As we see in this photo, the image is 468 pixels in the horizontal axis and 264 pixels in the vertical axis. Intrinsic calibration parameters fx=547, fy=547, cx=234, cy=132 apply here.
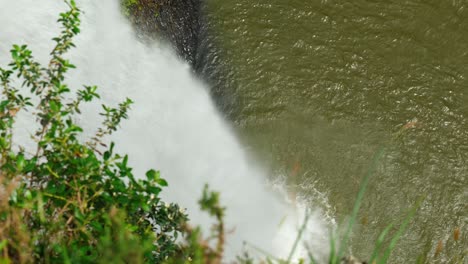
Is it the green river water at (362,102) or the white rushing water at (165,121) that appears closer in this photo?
the white rushing water at (165,121)

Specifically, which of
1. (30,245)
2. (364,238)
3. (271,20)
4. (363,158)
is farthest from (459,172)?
(30,245)

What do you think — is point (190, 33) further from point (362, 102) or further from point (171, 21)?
point (362, 102)

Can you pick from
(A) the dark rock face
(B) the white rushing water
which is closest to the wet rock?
(A) the dark rock face

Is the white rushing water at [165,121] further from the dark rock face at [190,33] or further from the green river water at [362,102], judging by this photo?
the green river water at [362,102]

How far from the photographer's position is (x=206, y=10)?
7.51 m

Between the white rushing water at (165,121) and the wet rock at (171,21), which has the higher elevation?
the wet rock at (171,21)

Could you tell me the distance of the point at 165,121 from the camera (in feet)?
20.5

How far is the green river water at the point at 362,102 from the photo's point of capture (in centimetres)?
601

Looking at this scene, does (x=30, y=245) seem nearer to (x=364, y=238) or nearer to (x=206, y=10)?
(x=364, y=238)

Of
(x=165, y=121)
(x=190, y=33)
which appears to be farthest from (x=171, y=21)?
(x=165, y=121)

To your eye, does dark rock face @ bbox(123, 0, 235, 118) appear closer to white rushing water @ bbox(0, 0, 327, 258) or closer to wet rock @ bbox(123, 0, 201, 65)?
wet rock @ bbox(123, 0, 201, 65)

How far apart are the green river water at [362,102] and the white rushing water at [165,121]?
318 mm

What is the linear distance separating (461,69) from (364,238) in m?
3.09

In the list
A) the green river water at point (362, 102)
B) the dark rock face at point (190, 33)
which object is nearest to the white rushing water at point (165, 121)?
the dark rock face at point (190, 33)
